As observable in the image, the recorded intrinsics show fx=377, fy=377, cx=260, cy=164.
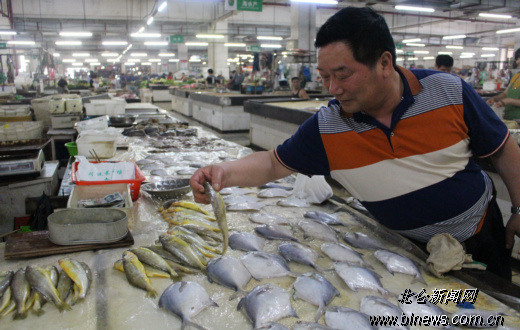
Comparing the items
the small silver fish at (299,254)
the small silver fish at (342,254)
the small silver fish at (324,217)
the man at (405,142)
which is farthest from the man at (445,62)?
the small silver fish at (299,254)

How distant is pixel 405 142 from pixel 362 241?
26.4 inches

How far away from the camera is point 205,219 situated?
2.57 m

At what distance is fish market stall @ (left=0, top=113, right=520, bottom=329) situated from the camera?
4.92ft

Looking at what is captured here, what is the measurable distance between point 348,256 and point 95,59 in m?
52.2

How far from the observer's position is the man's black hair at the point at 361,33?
5.07 feet

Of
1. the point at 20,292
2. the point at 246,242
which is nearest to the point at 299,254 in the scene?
the point at 246,242

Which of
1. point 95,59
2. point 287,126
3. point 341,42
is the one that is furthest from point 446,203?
point 95,59

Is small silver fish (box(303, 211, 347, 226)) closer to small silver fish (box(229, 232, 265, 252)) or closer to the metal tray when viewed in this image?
small silver fish (box(229, 232, 265, 252))

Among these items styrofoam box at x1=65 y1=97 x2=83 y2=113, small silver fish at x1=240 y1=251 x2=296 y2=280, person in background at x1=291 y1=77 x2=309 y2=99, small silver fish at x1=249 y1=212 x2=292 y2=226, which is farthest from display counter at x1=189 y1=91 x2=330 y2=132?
small silver fish at x1=240 y1=251 x2=296 y2=280

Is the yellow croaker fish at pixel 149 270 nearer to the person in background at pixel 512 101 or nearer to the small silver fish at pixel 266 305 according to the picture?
the small silver fish at pixel 266 305

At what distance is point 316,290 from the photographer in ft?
5.37

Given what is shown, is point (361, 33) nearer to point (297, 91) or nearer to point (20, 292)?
point (20, 292)

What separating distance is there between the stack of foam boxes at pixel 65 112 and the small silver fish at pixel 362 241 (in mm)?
6248

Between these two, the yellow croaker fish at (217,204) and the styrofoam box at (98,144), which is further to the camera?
the styrofoam box at (98,144)
